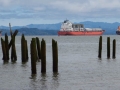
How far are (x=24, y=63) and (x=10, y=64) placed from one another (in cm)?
129

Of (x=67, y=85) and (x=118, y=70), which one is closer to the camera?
(x=67, y=85)

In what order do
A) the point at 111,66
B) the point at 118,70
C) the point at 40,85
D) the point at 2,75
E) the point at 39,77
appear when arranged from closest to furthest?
the point at 40,85
the point at 39,77
the point at 2,75
the point at 118,70
the point at 111,66

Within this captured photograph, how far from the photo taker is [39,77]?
27672mm

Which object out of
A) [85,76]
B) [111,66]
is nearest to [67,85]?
[85,76]

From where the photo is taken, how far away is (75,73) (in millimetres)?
31141

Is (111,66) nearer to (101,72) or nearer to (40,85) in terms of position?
(101,72)

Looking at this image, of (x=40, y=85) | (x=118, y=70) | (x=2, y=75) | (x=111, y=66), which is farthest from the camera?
(x=111, y=66)

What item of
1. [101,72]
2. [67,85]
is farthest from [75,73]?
[67,85]

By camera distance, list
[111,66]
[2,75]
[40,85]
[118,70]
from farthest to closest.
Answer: [111,66]
[118,70]
[2,75]
[40,85]

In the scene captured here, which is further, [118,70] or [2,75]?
[118,70]

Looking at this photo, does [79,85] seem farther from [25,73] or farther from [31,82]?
[25,73]

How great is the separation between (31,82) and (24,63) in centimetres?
1194

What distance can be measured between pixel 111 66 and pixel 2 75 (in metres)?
10.2

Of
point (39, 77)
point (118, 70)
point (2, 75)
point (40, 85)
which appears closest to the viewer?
point (40, 85)
